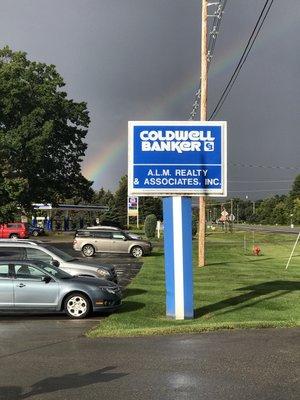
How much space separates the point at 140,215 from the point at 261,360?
104355 millimetres

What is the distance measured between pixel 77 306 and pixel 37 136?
38308 mm

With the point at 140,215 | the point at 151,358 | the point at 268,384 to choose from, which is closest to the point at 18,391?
the point at 151,358

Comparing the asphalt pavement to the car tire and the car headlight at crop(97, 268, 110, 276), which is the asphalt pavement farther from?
the car headlight at crop(97, 268, 110, 276)

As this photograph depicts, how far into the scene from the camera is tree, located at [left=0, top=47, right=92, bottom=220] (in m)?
48.8

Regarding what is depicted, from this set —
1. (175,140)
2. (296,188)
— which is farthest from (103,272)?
(296,188)

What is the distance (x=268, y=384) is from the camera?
272 inches

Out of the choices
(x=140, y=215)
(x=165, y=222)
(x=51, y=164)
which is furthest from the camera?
(x=140, y=215)

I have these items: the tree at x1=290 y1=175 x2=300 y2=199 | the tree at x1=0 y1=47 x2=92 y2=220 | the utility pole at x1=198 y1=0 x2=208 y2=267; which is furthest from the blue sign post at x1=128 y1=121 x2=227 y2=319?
the tree at x1=290 y1=175 x2=300 y2=199

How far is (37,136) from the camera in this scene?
163 ft

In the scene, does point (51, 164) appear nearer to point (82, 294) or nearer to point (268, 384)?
point (82, 294)

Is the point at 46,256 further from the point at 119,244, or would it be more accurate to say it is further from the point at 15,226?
the point at 15,226

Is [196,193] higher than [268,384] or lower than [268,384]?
higher

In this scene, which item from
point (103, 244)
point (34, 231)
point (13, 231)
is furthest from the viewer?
point (34, 231)

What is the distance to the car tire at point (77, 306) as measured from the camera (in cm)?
1285
